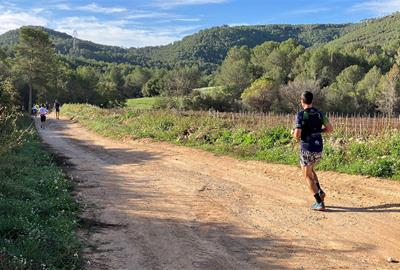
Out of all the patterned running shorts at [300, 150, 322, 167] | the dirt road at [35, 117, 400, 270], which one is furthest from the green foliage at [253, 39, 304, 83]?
the patterned running shorts at [300, 150, 322, 167]

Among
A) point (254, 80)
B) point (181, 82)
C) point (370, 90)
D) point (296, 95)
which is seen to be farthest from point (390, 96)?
point (181, 82)

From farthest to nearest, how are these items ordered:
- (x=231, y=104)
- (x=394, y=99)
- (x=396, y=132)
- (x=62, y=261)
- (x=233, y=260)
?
(x=394, y=99) < (x=231, y=104) < (x=396, y=132) < (x=233, y=260) < (x=62, y=261)

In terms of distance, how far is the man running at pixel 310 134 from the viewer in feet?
25.8

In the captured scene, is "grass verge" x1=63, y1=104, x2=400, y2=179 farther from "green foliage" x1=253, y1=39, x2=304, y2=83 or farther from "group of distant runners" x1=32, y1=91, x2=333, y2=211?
"green foliage" x1=253, y1=39, x2=304, y2=83

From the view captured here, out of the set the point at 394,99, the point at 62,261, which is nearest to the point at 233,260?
the point at 62,261

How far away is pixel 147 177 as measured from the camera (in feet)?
37.1

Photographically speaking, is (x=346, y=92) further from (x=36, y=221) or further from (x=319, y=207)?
(x=36, y=221)

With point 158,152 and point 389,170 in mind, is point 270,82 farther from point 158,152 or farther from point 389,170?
point 389,170

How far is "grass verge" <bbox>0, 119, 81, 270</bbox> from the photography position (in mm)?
5031

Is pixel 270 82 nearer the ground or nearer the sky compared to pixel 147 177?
nearer the sky

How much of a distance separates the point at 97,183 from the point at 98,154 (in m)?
5.72

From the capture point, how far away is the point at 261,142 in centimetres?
1512

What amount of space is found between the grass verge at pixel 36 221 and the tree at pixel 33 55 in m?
49.3

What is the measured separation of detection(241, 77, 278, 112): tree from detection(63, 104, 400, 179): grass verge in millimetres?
45612
